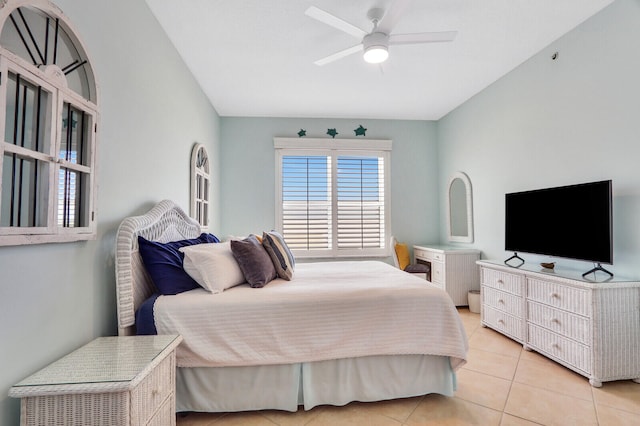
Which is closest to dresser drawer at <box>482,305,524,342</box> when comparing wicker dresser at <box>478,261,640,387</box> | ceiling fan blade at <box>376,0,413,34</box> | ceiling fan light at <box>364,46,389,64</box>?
wicker dresser at <box>478,261,640,387</box>

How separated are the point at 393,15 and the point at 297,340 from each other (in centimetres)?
211

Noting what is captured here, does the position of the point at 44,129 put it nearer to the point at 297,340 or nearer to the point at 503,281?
the point at 297,340

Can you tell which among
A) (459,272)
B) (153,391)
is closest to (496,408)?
(153,391)

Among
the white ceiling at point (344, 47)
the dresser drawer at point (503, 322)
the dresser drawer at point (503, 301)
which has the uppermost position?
the white ceiling at point (344, 47)

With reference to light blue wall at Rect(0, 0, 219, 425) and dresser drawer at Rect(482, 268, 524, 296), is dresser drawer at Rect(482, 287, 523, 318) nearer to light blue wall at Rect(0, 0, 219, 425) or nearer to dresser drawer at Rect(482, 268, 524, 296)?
dresser drawer at Rect(482, 268, 524, 296)

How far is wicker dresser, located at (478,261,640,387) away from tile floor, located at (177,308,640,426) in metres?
0.14

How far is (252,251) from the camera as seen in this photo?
7.57 ft

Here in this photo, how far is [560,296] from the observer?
2488 millimetres

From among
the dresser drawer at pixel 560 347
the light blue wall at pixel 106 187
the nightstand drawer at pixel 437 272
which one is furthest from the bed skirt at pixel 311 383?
the nightstand drawer at pixel 437 272

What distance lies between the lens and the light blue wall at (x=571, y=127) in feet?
7.55

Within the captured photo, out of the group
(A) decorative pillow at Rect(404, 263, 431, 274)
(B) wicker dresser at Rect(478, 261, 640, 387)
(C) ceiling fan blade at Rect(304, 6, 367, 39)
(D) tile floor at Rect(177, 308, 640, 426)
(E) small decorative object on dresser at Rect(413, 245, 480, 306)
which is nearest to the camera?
(D) tile floor at Rect(177, 308, 640, 426)

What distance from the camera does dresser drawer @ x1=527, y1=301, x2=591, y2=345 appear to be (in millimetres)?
2286

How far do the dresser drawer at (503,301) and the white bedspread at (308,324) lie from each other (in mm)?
1321

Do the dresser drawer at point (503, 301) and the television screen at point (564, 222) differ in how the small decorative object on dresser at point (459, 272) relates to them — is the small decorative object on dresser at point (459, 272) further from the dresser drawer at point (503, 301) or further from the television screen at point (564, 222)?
the television screen at point (564, 222)
